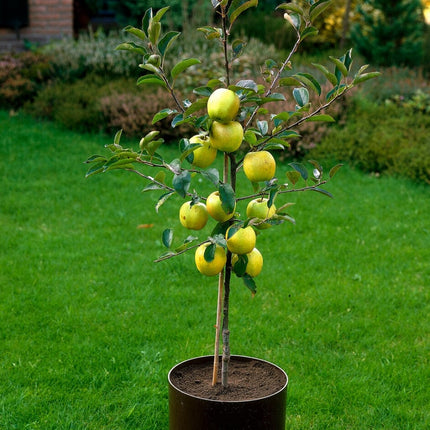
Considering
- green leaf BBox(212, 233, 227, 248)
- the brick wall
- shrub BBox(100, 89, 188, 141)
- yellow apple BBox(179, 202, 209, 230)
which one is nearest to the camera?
green leaf BBox(212, 233, 227, 248)

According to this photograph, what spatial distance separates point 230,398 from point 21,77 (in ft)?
29.4

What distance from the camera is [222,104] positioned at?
6.81ft

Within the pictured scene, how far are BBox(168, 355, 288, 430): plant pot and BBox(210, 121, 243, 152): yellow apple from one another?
937 millimetres

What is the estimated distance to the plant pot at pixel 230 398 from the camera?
2.32 metres

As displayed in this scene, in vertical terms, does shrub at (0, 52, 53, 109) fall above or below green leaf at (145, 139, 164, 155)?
below

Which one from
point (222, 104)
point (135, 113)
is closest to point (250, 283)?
point (222, 104)

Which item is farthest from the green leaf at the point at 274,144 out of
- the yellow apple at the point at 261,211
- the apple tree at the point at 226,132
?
the yellow apple at the point at 261,211

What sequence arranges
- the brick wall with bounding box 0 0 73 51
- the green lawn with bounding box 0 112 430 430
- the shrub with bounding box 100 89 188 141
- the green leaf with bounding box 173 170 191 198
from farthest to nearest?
1. the brick wall with bounding box 0 0 73 51
2. the shrub with bounding box 100 89 188 141
3. the green lawn with bounding box 0 112 430 430
4. the green leaf with bounding box 173 170 191 198

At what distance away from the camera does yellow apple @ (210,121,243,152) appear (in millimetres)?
2156

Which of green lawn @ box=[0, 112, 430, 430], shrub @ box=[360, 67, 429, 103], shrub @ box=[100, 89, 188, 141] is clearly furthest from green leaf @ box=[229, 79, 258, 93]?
shrub @ box=[360, 67, 429, 103]

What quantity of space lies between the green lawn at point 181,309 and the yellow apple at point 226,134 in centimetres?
161

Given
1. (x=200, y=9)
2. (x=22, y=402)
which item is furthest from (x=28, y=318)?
(x=200, y=9)

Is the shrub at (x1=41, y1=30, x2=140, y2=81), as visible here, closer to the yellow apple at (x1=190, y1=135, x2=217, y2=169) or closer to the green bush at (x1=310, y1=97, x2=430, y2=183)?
the green bush at (x1=310, y1=97, x2=430, y2=183)

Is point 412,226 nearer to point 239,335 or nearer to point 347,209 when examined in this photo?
point 347,209
